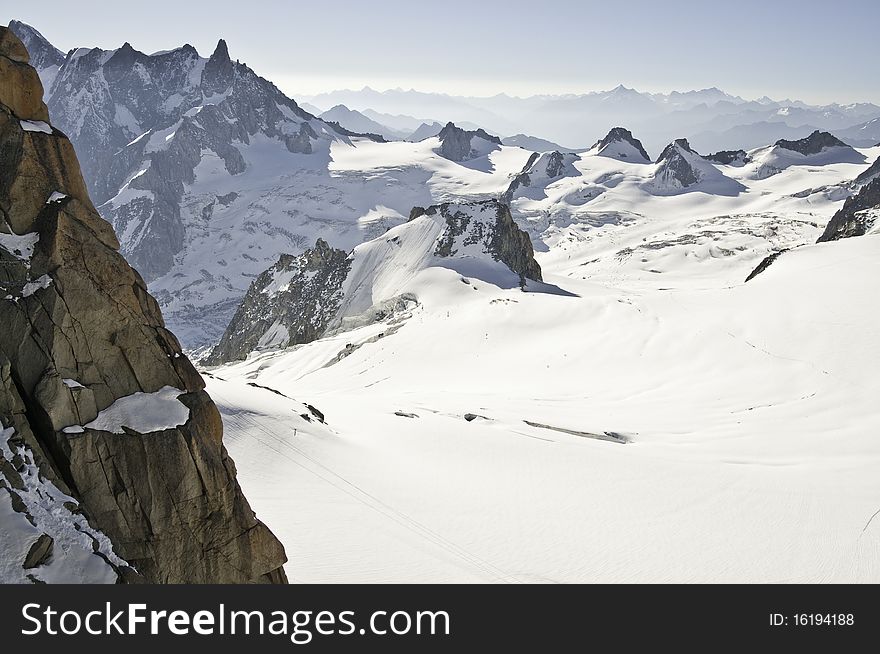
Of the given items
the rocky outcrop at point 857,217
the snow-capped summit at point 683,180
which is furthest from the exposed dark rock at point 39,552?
the snow-capped summit at point 683,180

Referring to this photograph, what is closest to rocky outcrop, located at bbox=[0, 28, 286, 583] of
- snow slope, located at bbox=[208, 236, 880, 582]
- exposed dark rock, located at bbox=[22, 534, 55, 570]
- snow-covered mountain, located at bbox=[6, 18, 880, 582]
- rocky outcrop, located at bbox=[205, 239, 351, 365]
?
exposed dark rock, located at bbox=[22, 534, 55, 570]

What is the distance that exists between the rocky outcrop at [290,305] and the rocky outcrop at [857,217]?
58.7m

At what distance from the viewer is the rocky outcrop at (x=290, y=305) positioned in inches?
3108

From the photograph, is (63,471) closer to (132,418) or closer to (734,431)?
(132,418)

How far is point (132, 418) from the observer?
10.1 m

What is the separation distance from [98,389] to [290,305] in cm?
7709

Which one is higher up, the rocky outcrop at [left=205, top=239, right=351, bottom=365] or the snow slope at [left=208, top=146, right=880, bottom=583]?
the snow slope at [left=208, top=146, right=880, bottom=583]

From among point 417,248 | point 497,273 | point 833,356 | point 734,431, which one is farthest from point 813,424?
point 417,248

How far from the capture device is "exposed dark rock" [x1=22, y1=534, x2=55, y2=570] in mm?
8297

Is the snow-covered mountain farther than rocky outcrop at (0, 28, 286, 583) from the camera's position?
Yes

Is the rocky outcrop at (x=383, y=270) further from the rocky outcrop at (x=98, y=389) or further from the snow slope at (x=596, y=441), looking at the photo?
the rocky outcrop at (x=98, y=389)

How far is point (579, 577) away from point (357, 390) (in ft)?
97.5

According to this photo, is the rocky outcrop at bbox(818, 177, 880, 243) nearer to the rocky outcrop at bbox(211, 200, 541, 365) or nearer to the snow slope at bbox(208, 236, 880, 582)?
the snow slope at bbox(208, 236, 880, 582)

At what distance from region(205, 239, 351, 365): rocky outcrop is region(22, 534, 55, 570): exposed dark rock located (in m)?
66.1
